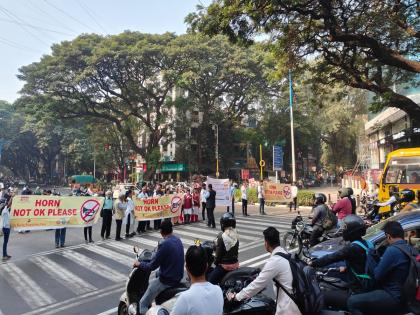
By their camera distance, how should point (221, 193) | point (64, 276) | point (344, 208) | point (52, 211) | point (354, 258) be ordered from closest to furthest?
A: point (354, 258) → point (64, 276) → point (344, 208) → point (52, 211) → point (221, 193)

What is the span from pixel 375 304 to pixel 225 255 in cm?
208

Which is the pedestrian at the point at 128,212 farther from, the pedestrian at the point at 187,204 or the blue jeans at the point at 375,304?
the blue jeans at the point at 375,304

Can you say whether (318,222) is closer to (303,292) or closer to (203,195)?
(303,292)

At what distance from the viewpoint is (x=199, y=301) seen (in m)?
2.69

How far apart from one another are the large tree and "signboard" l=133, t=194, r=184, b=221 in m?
6.68

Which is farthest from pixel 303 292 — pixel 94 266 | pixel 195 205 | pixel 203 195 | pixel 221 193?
pixel 221 193

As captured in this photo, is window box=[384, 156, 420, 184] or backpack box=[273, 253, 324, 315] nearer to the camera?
backpack box=[273, 253, 324, 315]

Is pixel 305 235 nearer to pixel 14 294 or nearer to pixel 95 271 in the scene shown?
pixel 95 271

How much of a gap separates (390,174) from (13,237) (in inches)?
546

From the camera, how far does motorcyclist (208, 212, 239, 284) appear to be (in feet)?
16.7

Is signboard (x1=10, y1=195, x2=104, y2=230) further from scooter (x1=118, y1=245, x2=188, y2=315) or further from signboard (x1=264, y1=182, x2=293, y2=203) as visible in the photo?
signboard (x1=264, y1=182, x2=293, y2=203)

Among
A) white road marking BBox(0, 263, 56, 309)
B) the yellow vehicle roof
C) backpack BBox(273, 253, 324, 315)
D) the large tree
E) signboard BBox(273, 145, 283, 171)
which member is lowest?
white road marking BBox(0, 263, 56, 309)

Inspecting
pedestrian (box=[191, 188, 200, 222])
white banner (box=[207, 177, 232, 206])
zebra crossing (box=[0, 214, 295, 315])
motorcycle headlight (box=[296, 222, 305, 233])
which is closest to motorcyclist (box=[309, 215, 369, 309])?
zebra crossing (box=[0, 214, 295, 315])

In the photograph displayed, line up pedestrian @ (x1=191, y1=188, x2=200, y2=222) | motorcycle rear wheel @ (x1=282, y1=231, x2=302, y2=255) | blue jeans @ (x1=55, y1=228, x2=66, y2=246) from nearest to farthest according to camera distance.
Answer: motorcycle rear wheel @ (x1=282, y1=231, x2=302, y2=255), blue jeans @ (x1=55, y1=228, x2=66, y2=246), pedestrian @ (x1=191, y1=188, x2=200, y2=222)
